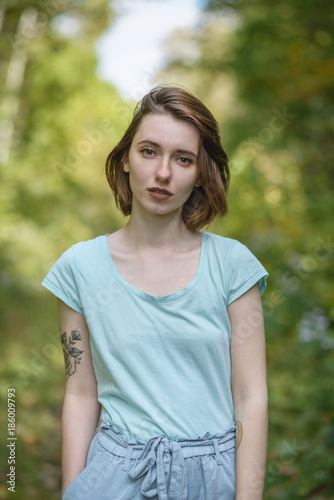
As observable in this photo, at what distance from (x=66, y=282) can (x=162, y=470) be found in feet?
1.84

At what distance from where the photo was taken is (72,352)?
167 centimetres

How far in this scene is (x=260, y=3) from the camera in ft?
22.9

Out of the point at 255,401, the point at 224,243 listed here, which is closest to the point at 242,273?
the point at 224,243

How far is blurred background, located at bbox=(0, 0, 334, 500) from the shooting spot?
3680 millimetres

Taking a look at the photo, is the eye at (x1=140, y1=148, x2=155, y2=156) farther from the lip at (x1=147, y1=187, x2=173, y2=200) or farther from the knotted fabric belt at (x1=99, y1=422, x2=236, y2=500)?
the knotted fabric belt at (x1=99, y1=422, x2=236, y2=500)

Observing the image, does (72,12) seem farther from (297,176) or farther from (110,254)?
(110,254)

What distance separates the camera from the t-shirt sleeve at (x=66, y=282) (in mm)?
1624

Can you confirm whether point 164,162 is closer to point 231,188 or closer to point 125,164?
point 125,164

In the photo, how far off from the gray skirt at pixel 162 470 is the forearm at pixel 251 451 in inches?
1.1

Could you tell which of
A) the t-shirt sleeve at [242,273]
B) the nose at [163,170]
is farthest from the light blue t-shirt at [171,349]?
the nose at [163,170]

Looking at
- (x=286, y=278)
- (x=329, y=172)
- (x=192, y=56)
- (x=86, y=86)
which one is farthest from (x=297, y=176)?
(x=86, y=86)

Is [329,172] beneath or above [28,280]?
above

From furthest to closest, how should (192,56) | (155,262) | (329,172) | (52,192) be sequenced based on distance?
(192,56)
(52,192)
(329,172)
(155,262)

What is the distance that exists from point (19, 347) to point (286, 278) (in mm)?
2583
